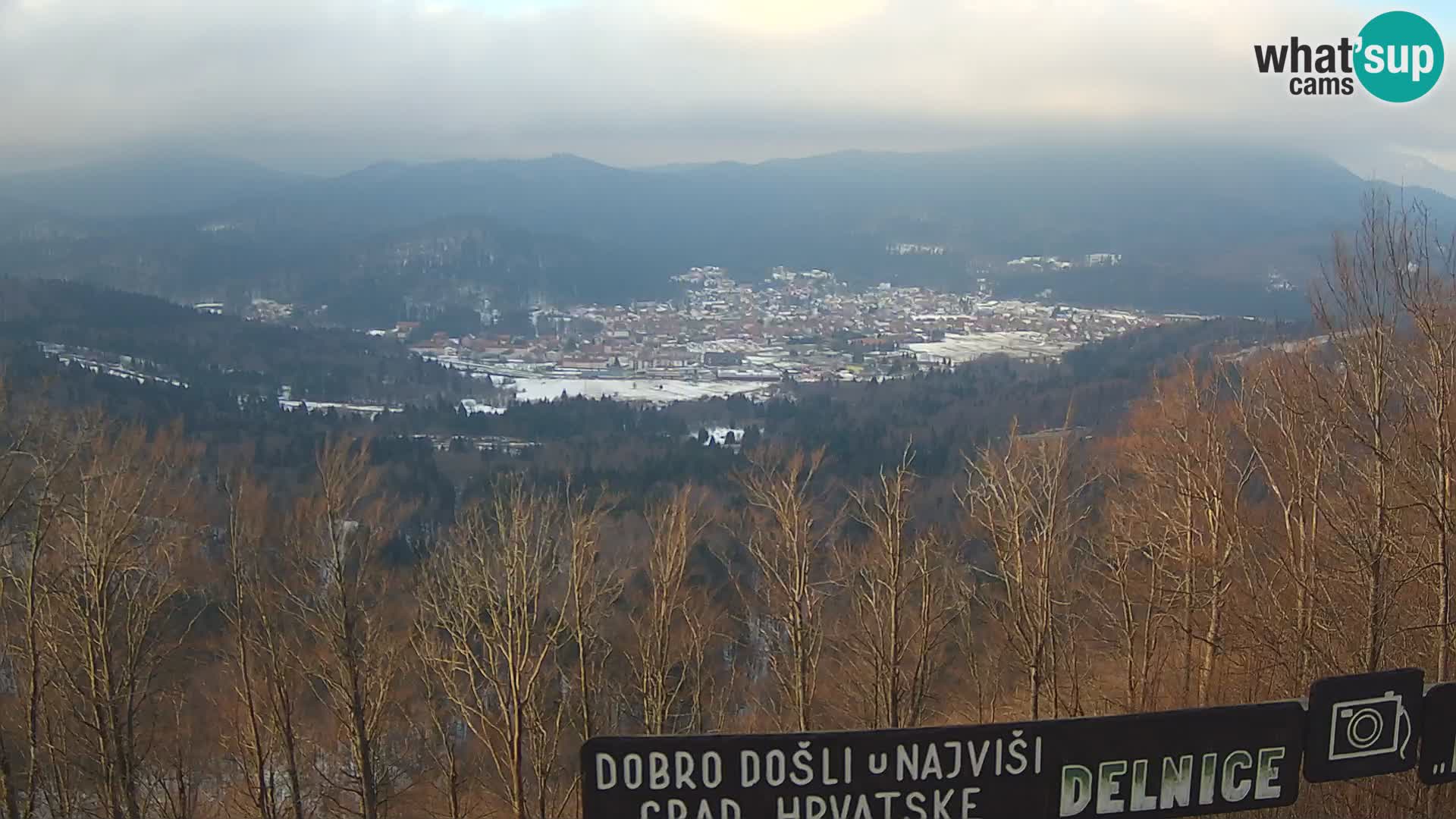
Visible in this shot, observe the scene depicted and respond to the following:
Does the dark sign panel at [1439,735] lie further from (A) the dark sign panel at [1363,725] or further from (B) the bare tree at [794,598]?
(B) the bare tree at [794,598]

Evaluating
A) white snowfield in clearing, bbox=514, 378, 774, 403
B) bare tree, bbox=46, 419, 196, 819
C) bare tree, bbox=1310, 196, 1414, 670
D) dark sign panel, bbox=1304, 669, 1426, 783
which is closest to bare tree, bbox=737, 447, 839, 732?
bare tree, bbox=1310, 196, 1414, 670

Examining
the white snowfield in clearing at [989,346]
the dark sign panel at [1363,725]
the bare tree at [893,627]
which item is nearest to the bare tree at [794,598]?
the bare tree at [893,627]

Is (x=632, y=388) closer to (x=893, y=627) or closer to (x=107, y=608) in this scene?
(x=893, y=627)

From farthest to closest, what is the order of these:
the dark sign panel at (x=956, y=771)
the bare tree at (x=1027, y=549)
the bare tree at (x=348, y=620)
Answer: the bare tree at (x=348, y=620)
the bare tree at (x=1027, y=549)
the dark sign panel at (x=956, y=771)

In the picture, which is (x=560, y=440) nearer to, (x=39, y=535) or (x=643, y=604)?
(x=643, y=604)

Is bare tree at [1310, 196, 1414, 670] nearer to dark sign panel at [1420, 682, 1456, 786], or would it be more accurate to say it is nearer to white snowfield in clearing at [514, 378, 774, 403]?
dark sign panel at [1420, 682, 1456, 786]

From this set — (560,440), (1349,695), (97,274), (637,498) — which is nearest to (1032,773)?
(1349,695)

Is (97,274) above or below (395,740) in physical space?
above

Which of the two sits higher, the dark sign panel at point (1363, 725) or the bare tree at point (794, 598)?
the dark sign panel at point (1363, 725)
